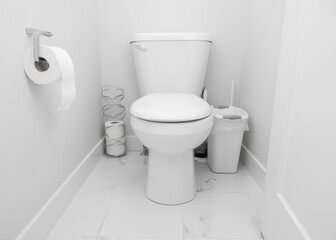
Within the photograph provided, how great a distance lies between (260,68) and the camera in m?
1.33

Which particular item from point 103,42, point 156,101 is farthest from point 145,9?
point 156,101

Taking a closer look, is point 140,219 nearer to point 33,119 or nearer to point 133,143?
point 33,119

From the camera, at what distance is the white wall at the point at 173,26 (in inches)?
60.2

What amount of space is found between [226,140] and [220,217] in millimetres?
446

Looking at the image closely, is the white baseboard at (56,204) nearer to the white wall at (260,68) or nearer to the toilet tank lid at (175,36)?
the toilet tank lid at (175,36)

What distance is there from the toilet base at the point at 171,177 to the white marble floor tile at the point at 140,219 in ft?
0.13

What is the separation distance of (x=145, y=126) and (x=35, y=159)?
0.37 metres

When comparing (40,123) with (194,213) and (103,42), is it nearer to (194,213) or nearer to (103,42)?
(194,213)

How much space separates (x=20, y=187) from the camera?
771 millimetres

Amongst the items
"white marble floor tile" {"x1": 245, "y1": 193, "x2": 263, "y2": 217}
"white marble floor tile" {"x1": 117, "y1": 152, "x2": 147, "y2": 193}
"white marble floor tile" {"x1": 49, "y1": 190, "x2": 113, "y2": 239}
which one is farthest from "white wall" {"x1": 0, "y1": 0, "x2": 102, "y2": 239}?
"white marble floor tile" {"x1": 245, "y1": 193, "x2": 263, "y2": 217}

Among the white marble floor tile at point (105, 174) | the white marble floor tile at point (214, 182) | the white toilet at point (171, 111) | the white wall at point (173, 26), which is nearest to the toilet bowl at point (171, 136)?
the white toilet at point (171, 111)

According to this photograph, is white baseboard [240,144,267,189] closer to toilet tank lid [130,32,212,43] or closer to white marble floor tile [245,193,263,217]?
white marble floor tile [245,193,263,217]

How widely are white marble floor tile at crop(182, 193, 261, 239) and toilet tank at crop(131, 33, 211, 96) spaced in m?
0.59

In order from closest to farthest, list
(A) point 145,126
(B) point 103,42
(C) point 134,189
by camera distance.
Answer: (A) point 145,126 < (C) point 134,189 < (B) point 103,42
